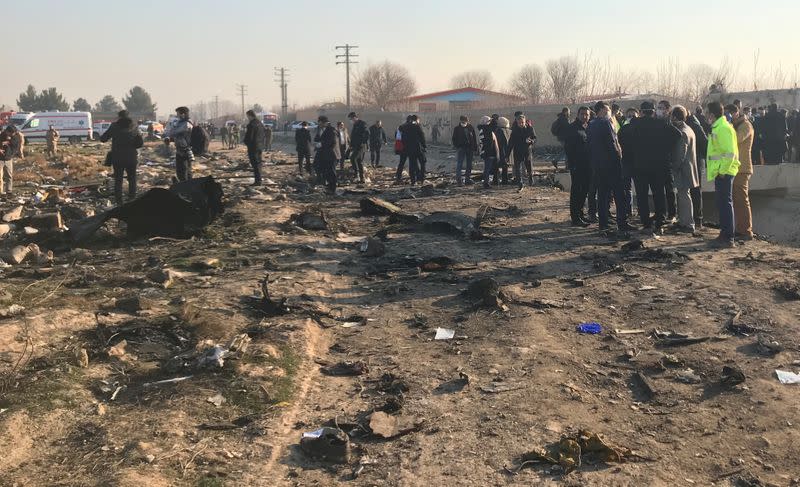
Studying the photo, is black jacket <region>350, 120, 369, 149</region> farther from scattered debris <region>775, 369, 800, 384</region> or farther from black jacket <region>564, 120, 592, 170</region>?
scattered debris <region>775, 369, 800, 384</region>

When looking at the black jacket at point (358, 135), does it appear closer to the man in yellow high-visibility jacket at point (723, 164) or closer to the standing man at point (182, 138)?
the standing man at point (182, 138)

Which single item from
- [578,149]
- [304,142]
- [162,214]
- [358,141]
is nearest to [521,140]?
[358,141]

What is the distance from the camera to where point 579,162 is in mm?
10805

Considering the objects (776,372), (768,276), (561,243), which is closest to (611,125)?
(561,243)

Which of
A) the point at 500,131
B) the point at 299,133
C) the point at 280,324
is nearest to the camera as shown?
the point at 280,324

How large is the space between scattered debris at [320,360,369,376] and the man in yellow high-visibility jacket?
18.9ft

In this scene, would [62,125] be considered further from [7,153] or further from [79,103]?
[79,103]

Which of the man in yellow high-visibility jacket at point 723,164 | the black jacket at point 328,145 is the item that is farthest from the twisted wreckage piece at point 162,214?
the man in yellow high-visibility jacket at point 723,164

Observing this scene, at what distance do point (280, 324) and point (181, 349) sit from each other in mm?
964

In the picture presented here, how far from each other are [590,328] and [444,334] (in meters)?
1.28

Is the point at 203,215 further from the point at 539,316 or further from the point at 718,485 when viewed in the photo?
the point at 718,485

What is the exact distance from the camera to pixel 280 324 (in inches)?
251

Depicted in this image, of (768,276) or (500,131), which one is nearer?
(768,276)

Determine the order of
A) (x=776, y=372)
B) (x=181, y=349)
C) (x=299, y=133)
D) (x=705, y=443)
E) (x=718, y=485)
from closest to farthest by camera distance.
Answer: (x=718, y=485) < (x=705, y=443) < (x=776, y=372) < (x=181, y=349) < (x=299, y=133)
